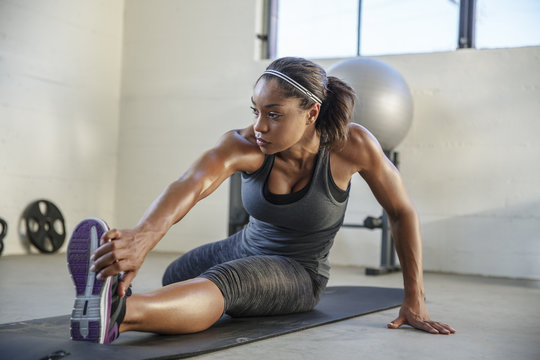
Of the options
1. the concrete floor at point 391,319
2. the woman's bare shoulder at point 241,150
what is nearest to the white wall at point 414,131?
the concrete floor at point 391,319

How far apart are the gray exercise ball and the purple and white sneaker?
8.64 feet

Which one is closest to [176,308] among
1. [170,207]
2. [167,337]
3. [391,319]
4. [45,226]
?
[167,337]

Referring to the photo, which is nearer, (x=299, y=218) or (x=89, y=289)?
(x=89, y=289)

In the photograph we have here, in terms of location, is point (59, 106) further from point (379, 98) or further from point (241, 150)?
point (241, 150)

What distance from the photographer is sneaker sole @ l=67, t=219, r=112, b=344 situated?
4.70ft

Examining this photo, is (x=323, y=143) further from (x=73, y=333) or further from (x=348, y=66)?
(x=348, y=66)

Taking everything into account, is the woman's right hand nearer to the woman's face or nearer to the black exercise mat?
the black exercise mat

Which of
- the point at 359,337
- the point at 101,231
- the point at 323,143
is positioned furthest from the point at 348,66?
the point at 101,231

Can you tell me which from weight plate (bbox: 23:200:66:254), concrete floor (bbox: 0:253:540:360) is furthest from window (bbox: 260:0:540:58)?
weight plate (bbox: 23:200:66:254)

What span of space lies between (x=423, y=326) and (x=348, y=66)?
2.35m

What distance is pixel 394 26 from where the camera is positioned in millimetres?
4789

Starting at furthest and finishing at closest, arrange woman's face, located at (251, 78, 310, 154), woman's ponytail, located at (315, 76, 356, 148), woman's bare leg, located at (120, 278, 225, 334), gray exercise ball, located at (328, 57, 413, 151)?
gray exercise ball, located at (328, 57, 413, 151) → woman's ponytail, located at (315, 76, 356, 148) → woman's face, located at (251, 78, 310, 154) → woman's bare leg, located at (120, 278, 225, 334)

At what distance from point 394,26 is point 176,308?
3643mm

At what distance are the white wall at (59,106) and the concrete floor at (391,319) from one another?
1.00 meters
